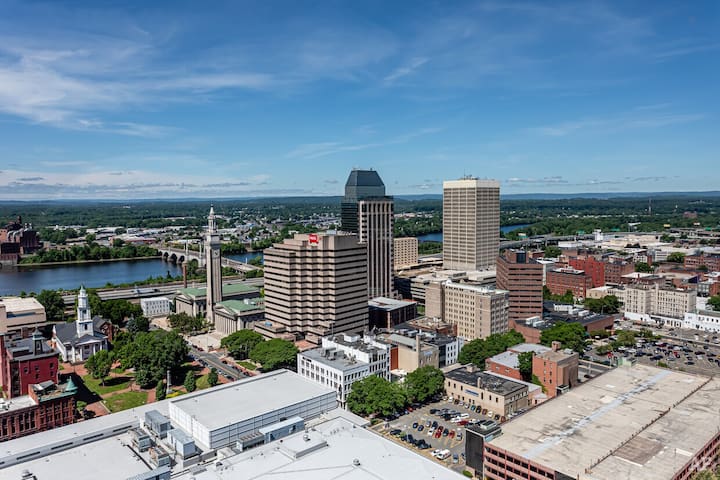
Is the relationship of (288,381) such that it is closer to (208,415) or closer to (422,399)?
(208,415)

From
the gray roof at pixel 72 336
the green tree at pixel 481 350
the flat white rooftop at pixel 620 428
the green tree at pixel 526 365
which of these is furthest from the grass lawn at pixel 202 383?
the green tree at pixel 526 365

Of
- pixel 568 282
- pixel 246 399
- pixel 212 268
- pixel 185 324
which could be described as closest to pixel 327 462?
pixel 246 399

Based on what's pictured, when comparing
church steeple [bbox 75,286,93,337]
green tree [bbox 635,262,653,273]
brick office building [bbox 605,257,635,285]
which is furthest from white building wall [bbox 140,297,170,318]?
green tree [bbox 635,262,653,273]

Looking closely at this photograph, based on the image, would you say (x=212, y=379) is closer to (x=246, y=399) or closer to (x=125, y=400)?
(x=125, y=400)

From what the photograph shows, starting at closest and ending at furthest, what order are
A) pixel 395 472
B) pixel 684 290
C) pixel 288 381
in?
1. pixel 395 472
2. pixel 288 381
3. pixel 684 290

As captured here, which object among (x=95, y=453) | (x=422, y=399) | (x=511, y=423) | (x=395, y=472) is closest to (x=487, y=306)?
(x=422, y=399)

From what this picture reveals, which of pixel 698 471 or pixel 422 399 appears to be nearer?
pixel 698 471
